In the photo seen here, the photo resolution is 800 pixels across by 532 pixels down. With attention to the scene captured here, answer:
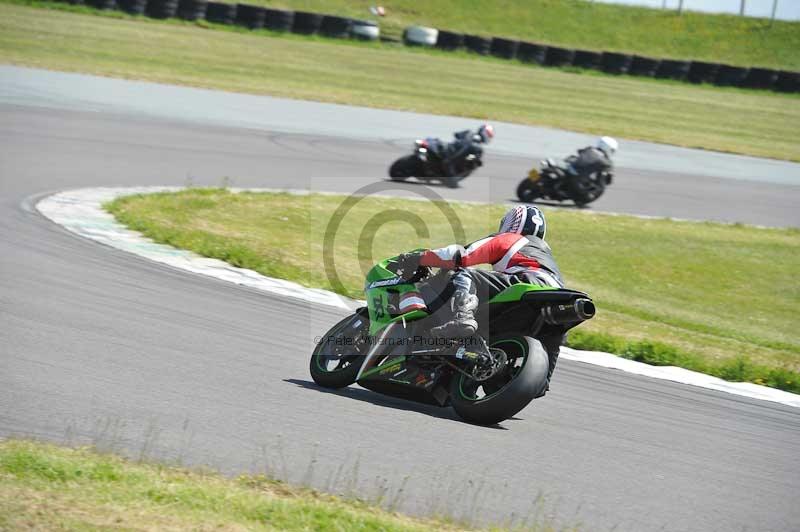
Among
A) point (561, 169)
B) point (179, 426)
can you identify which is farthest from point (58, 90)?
point (179, 426)

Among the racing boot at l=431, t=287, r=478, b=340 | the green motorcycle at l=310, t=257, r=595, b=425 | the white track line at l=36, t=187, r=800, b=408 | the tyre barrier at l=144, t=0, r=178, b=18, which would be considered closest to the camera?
the green motorcycle at l=310, t=257, r=595, b=425

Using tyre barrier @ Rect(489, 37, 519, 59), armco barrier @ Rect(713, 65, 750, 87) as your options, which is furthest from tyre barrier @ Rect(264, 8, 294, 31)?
armco barrier @ Rect(713, 65, 750, 87)

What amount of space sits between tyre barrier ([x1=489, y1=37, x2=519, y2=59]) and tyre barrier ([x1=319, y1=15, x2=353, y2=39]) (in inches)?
252

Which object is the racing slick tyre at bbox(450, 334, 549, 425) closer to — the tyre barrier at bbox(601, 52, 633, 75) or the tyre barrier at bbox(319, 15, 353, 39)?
the tyre barrier at bbox(319, 15, 353, 39)

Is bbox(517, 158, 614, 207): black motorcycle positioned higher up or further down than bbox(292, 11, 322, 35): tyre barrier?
further down

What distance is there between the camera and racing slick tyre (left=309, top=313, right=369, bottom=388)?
289 inches

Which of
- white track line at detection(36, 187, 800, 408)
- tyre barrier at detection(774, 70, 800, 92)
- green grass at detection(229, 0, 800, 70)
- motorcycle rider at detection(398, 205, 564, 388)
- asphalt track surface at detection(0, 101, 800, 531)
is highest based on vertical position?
green grass at detection(229, 0, 800, 70)

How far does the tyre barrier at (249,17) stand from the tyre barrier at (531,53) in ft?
36.3

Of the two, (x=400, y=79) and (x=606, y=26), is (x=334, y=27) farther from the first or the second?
(x=606, y=26)

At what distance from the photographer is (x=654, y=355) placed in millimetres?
10016

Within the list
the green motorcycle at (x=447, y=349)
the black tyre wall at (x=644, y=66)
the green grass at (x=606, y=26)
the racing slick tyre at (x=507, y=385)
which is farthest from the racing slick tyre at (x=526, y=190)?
the green grass at (x=606, y=26)

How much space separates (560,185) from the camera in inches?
766

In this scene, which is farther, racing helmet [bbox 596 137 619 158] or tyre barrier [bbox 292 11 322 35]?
tyre barrier [bbox 292 11 322 35]

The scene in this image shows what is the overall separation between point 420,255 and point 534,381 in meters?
1.24
